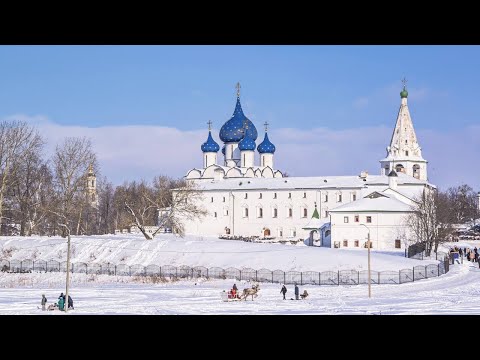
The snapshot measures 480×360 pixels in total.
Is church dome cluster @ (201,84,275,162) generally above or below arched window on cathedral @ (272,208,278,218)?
above

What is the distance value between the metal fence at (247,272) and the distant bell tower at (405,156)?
42139 millimetres

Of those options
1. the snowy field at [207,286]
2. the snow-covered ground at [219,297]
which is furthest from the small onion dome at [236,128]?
the snow-covered ground at [219,297]

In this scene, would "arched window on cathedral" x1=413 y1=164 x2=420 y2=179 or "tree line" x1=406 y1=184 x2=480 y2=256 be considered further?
"arched window on cathedral" x1=413 y1=164 x2=420 y2=179

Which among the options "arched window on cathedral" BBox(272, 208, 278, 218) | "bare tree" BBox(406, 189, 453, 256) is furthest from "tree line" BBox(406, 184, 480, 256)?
"arched window on cathedral" BBox(272, 208, 278, 218)

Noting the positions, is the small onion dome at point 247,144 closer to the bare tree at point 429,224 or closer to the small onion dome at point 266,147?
the small onion dome at point 266,147

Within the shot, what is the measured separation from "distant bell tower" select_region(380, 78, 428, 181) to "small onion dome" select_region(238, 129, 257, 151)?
15105 millimetres

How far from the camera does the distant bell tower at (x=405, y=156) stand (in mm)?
91875

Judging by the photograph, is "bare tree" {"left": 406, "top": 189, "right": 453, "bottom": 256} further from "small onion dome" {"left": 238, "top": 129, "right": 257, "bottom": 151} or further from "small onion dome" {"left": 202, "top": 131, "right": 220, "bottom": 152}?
"small onion dome" {"left": 202, "top": 131, "right": 220, "bottom": 152}

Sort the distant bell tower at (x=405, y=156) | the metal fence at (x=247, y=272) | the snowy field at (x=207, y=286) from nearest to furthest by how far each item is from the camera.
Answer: the snowy field at (x=207, y=286) → the metal fence at (x=247, y=272) → the distant bell tower at (x=405, y=156)

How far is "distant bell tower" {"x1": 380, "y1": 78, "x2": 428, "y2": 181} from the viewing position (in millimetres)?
91875

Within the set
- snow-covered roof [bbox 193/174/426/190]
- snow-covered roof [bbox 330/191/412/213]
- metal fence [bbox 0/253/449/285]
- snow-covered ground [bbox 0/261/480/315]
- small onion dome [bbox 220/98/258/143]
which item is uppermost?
small onion dome [bbox 220/98/258/143]
